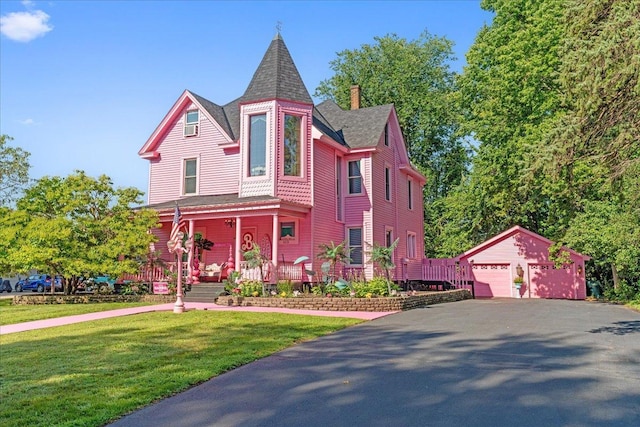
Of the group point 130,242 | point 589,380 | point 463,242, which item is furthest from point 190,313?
point 463,242

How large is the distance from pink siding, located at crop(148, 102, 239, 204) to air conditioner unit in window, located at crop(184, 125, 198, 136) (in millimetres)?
184

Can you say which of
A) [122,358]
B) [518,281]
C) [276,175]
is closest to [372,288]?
[276,175]

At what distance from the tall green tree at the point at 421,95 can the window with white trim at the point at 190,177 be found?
20486 millimetres

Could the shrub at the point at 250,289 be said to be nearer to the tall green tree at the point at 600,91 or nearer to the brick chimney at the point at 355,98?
the tall green tree at the point at 600,91

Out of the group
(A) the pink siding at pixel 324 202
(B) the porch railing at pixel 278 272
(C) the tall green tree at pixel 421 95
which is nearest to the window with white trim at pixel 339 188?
(A) the pink siding at pixel 324 202

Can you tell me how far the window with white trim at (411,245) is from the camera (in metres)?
26.8

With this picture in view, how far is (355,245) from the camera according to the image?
22.2 m

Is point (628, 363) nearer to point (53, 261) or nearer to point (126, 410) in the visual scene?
point (126, 410)

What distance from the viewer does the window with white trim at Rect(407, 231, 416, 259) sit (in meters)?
26.8

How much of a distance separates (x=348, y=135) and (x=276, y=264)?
861cm

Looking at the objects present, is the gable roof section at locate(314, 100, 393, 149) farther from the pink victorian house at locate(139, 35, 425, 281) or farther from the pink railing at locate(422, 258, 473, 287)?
the pink railing at locate(422, 258, 473, 287)

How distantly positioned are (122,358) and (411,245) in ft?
69.6

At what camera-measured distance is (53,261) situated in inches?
679

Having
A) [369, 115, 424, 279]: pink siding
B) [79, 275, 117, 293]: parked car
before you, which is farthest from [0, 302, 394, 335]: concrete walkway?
[369, 115, 424, 279]: pink siding
